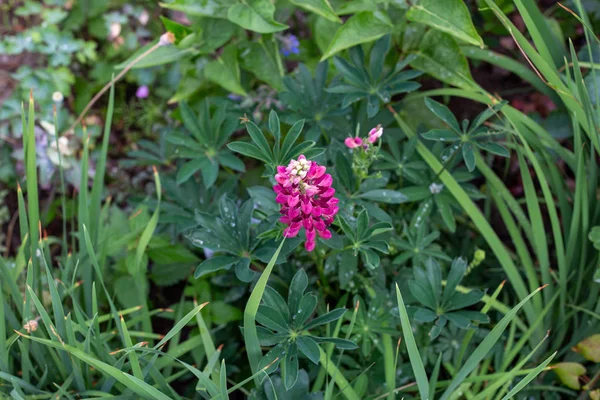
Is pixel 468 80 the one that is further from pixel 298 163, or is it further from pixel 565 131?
pixel 298 163

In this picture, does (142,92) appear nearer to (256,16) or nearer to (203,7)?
(203,7)

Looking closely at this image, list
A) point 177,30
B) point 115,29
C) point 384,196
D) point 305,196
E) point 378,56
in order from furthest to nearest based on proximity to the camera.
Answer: point 115,29 < point 177,30 < point 378,56 < point 384,196 < point 305,196

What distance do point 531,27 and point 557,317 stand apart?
79 centimetres

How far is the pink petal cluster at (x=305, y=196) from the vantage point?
1.06 metres

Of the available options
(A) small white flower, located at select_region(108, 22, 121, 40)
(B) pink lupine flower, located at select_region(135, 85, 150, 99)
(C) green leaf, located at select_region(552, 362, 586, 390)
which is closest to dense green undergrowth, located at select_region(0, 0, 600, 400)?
(C) green leaf, located at select_region(552, 362, 586, 390)

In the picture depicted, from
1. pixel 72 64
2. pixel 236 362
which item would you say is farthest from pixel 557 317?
pixel 72 64

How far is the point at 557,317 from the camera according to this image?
62.4 inches

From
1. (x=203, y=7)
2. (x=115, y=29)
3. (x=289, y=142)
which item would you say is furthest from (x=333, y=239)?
(x=115, y=29)

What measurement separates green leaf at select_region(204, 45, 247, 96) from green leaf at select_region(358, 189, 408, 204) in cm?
56

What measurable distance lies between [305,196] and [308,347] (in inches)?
13.5

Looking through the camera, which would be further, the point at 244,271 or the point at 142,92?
the point at 142,92

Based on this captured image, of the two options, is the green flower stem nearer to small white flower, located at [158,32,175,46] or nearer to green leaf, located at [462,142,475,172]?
green leaf, located at [462,142,475,172]

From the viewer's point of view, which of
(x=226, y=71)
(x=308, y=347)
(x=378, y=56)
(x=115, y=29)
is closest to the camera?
(x=308, y=347)

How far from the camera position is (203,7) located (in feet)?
5.23
